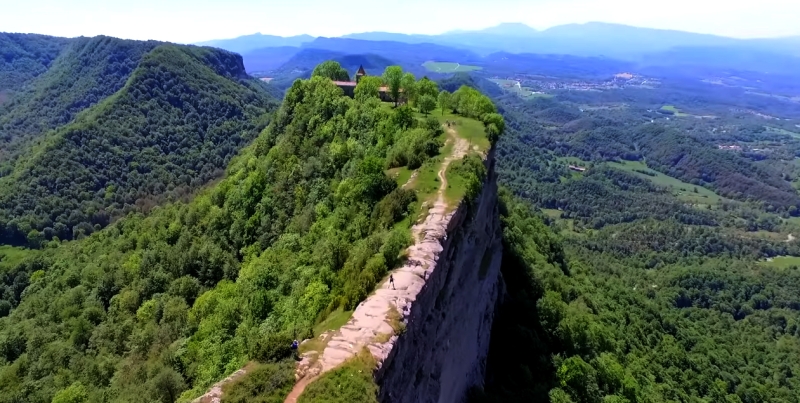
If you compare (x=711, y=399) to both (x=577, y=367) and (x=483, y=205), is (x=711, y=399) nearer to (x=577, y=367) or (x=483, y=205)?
(x=577, y=367)

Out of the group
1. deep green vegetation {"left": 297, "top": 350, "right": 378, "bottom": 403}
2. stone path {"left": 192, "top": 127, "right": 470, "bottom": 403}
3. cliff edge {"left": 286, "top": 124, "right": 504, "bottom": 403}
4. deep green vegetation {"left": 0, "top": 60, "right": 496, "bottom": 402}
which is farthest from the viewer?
deep green vegetation {"left": 0, "top": 60, "right": 496, "bottom": 402}

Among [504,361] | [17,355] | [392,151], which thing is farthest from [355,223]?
[17,355]

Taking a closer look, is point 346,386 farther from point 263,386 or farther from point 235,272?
point 235,272

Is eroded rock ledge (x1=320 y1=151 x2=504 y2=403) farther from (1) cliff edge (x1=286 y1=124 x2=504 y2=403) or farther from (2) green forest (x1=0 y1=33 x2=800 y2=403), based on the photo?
(2) green forest (x1=0 y1=33 x2=800 y2=403)

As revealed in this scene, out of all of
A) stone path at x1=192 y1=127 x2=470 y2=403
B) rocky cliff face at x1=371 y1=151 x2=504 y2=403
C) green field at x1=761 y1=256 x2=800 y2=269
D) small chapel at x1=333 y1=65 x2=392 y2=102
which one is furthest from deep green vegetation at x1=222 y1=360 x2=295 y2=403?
green field at x1=761 y1=256 x2=800 y2=269

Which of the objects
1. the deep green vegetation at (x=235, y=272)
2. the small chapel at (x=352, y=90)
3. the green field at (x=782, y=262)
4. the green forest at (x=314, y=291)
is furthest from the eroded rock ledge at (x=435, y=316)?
the green field at (x=782, y=262)

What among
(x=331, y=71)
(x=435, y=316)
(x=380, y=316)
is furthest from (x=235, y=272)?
(x=331, y=71)

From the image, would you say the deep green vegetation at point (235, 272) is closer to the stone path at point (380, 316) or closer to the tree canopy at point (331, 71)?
the stone path at point (380, 316)
